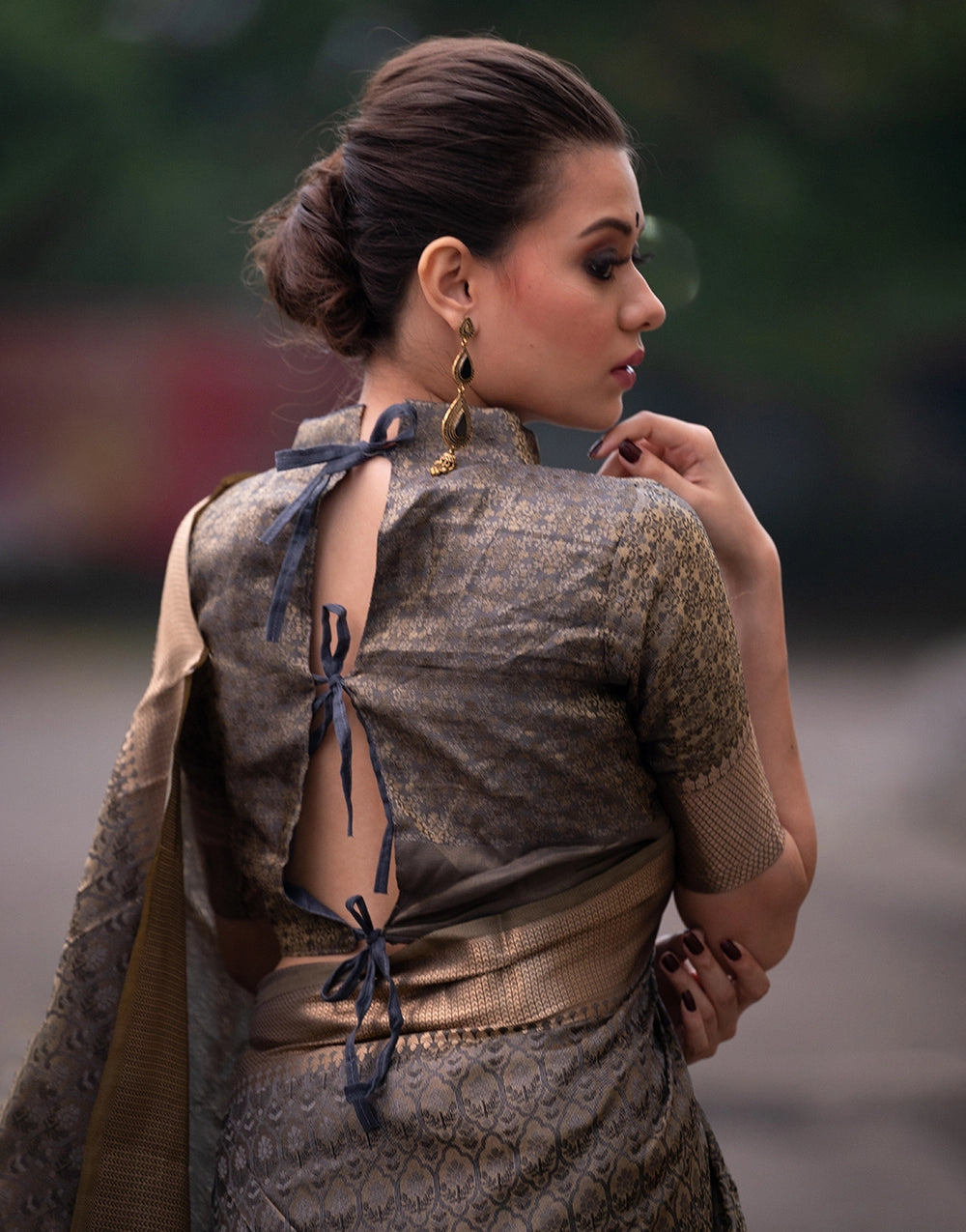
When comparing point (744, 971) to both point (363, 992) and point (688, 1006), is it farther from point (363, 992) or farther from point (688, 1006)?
point (363, 992)

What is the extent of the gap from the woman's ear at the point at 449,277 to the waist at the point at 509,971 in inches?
14.9

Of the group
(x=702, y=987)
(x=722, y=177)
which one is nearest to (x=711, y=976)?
(x=702, y=987)

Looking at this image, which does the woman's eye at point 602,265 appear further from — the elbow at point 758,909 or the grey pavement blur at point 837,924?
the grey pavement blur at point 837,924

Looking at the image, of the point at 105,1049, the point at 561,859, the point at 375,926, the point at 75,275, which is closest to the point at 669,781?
the point at 561,859

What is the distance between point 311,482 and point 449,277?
16 cm

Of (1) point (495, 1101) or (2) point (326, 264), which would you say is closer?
(1) point (495, 1101)

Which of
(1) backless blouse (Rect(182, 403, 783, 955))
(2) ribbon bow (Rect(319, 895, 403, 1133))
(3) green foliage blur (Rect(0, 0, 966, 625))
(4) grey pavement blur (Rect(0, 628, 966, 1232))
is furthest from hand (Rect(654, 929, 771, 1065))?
(3) green foliage blur (Rect(0, 0, 966, 625))

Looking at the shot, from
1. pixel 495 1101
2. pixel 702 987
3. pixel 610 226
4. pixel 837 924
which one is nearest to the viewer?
pixel 495 1101

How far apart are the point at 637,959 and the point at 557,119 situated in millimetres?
558

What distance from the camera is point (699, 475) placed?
897 mm

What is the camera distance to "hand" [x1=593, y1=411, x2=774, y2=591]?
0.89 meters

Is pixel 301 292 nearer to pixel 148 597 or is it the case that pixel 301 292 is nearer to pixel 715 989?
pixel 715 989

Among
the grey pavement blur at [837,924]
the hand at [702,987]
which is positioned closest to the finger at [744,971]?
the hand at [702,987]

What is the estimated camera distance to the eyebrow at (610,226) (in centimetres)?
78
